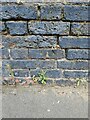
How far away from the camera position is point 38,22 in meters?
3.36

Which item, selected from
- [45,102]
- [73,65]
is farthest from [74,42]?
[45,102]

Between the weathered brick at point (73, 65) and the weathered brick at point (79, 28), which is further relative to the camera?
the weathered brick at point (73, 65)

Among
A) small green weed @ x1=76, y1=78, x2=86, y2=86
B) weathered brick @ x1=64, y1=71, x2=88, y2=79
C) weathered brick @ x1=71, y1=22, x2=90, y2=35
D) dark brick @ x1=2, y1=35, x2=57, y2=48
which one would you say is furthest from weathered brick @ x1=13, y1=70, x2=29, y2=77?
weathered brick @ x1=71, y1=22, x2=90, y2=35

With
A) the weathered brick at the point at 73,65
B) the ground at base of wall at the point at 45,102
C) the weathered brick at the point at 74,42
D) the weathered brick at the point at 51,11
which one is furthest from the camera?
the weathered brick at the point at 73,65

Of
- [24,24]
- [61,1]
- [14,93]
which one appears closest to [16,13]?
[24,24]

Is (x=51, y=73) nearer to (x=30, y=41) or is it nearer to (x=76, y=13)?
(x=30, y=41)

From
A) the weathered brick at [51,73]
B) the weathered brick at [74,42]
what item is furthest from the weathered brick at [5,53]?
the weathered brick at [74,42]

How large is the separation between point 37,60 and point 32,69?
0.13 metres

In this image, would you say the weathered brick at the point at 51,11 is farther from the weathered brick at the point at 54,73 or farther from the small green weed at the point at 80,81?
the small green weed at the point at 80,81

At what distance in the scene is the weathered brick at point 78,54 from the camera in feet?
11.5

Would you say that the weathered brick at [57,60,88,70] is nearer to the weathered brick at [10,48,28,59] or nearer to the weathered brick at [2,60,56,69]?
the weathered brick at [2,60,56,69]

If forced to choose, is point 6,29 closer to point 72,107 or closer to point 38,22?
point 38,22

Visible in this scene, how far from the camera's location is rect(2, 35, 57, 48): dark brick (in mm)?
3449

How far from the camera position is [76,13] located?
3.30m
